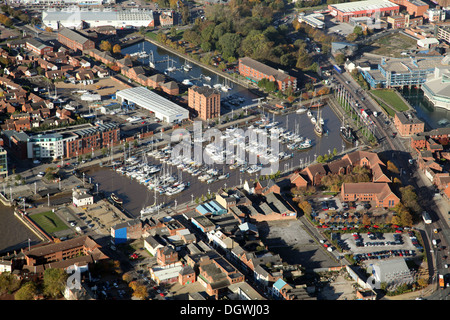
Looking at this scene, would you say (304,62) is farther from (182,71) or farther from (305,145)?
(305,145)

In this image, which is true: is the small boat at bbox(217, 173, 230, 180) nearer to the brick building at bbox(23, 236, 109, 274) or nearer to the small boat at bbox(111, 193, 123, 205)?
the small boat at bbox(111, 193, 123, 205)

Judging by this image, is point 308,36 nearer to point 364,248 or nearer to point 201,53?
point 201,53

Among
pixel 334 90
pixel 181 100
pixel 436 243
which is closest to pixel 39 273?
pixel 436 243

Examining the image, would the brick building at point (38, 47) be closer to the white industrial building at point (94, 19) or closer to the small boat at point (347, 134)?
the white industrial building at point (94, 19)

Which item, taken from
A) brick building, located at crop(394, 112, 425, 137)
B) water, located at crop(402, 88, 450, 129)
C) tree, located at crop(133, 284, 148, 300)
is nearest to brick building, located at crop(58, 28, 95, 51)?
water, located at crop(402, 88, 450, 129)

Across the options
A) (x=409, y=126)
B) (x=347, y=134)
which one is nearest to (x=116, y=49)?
(x=347, y=134)

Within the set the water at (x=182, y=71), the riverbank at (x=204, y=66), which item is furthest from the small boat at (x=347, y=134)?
the riverbank at (x=204, y=66)
